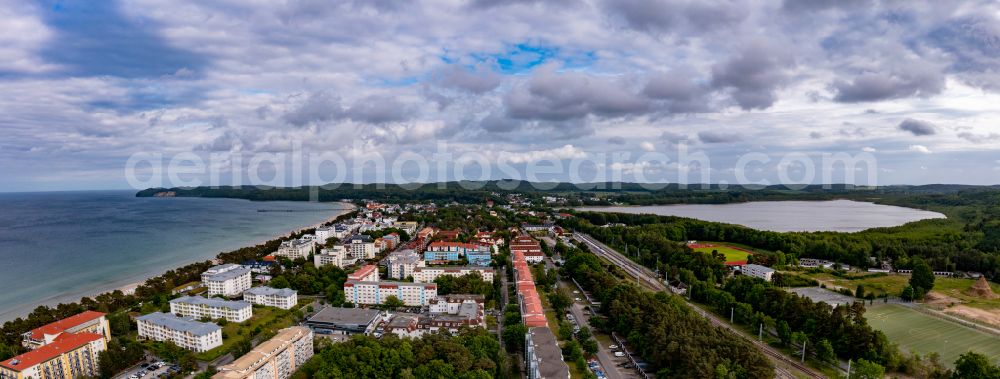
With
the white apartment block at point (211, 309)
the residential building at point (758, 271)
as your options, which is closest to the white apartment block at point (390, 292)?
the white apartment block at point (211, 309)

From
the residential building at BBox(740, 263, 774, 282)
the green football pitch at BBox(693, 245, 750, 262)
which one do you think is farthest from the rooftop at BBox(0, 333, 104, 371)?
the green football pitch at BBox(693, 245, 750, 262)

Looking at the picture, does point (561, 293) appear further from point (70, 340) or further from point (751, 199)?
point (751, 199)

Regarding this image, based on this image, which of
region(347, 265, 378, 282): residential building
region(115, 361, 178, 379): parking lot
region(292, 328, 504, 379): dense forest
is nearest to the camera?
region(292, 328, 504, 379): dense forest

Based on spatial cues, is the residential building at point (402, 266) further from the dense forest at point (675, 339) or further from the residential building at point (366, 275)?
the dense forest at point (675, 339)

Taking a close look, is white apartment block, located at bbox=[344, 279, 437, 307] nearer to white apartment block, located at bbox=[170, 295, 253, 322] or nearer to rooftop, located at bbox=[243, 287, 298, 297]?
rooftop, located at bbox=[243, 287, 298, 297]

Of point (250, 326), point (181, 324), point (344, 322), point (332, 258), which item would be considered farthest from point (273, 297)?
point (332, 258)

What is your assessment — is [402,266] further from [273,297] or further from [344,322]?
[344,322]

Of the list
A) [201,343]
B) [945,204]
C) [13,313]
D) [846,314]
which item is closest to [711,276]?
[846,314]
